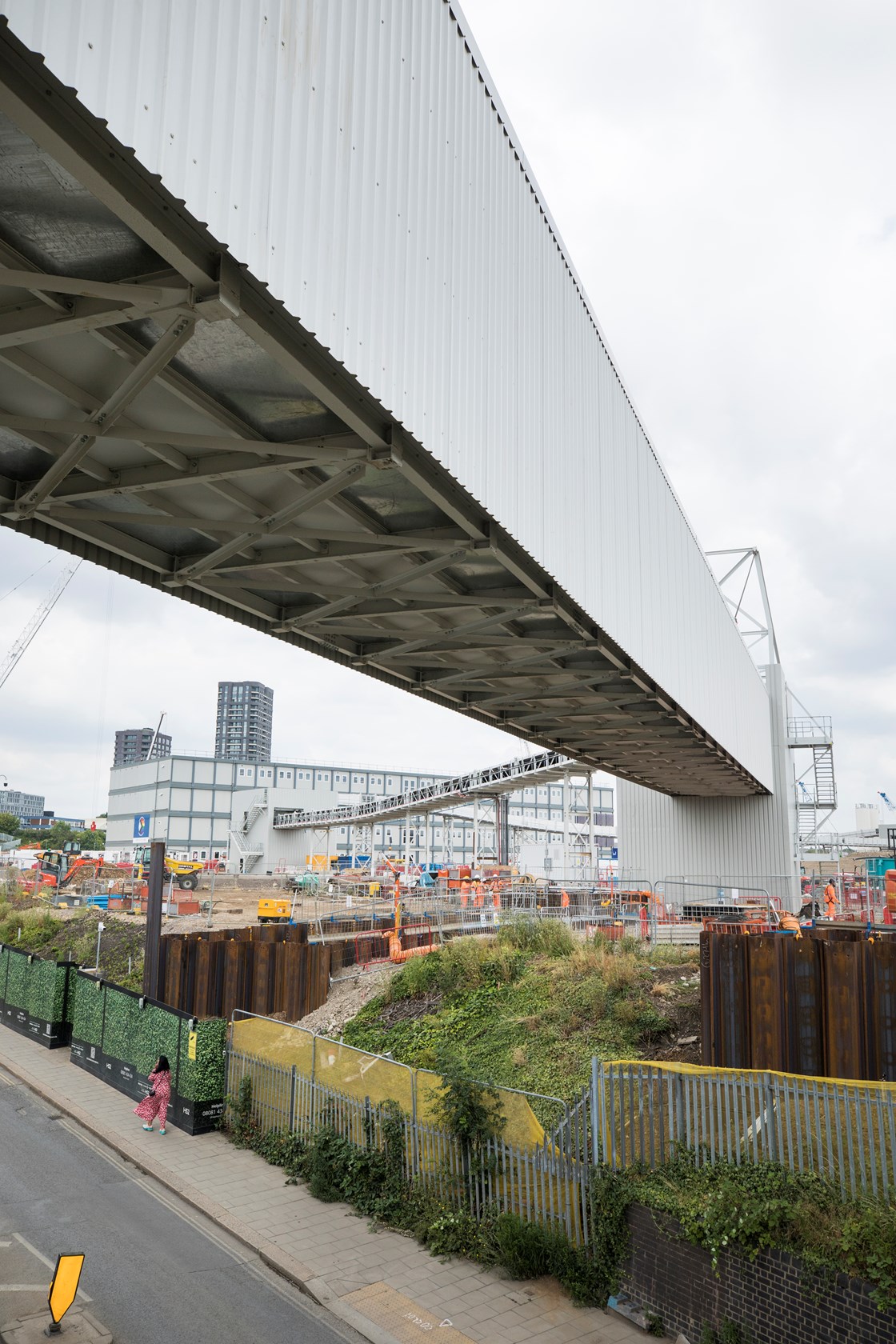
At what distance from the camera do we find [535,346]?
1287cm

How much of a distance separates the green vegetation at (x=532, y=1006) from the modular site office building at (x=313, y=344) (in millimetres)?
5822

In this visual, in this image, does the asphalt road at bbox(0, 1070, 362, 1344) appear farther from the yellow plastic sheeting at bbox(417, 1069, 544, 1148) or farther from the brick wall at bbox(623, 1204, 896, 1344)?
the brick wall at bbox(623, 1204, 896, 1344)

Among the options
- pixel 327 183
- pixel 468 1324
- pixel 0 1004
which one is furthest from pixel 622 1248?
Answer: pixel 0 1004

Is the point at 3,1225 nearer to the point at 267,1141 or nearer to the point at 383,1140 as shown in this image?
the point at 267,1141

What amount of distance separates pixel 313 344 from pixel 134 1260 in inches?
419

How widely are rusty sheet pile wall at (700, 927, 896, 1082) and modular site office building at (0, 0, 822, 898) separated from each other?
18.2 ft

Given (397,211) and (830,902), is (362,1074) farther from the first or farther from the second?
(830,902)

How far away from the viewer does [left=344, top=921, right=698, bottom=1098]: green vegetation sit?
1468 cm

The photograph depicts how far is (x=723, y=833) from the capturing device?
143 ft

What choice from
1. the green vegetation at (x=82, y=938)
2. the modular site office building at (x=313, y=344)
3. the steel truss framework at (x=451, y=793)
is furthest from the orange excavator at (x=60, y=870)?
the modular site office building at (x=313, y=344)

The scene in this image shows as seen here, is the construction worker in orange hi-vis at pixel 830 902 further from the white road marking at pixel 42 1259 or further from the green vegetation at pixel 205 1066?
the white road marking at pixel 42 1259

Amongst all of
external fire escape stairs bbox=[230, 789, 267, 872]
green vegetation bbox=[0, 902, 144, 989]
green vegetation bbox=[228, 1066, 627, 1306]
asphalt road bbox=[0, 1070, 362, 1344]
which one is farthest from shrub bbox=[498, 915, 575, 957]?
external fire escape stairs bbox=[230, 789, 267, 872]

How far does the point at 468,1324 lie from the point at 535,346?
11.7m

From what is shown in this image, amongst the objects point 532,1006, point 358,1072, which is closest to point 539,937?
point 532,1006
